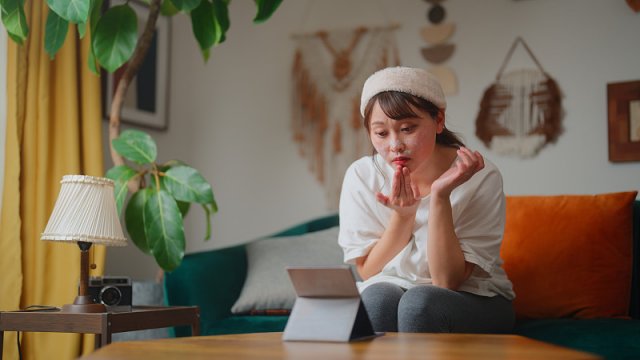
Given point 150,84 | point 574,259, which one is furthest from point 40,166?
point 574,259

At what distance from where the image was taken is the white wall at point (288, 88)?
10.4ft

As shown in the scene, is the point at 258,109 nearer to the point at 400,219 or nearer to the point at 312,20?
the point at 312,20

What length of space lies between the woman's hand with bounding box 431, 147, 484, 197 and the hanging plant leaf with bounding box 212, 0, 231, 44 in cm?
127

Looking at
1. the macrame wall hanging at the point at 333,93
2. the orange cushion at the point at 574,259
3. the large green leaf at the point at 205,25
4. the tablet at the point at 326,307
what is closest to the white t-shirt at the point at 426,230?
the orange cushion at the point at 574,259

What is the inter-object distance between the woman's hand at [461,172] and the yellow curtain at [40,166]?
4.62 feet

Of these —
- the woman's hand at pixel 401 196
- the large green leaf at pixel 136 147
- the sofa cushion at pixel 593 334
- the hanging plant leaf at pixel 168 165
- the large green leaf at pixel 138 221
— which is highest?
the large green leaf at pixel 136 147

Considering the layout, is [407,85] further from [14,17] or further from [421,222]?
[14,17]

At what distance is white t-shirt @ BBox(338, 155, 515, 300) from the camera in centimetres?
182

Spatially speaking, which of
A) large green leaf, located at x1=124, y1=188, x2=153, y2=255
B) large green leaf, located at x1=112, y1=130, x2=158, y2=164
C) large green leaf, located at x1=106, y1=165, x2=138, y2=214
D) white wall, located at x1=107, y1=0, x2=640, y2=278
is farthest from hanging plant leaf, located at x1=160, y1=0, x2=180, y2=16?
white wall, located at x1=107, y1=0, x2=640, y2=278

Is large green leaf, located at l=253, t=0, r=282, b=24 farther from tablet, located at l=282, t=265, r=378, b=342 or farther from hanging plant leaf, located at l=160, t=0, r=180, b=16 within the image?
tablet, located at l=282, t=265, r=378, b=342

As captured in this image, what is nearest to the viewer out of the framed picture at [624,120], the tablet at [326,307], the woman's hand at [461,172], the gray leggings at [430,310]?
the tablet at [326,307]

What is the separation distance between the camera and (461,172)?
1.66 meters

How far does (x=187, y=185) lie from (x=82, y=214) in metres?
0.58

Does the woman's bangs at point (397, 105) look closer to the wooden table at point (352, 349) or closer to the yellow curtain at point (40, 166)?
the wooden table at point (352, 349)
